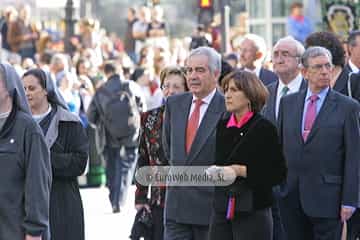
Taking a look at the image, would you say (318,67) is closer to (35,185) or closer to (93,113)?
(35,185)

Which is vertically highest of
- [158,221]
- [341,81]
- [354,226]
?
[341,81]

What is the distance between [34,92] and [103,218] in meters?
7.97

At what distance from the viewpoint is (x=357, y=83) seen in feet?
38.1

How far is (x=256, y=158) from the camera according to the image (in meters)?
9.49

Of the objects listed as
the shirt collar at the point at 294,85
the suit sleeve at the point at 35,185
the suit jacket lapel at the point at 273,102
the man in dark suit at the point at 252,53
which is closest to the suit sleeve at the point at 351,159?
the suit jacket lapel at the point at 273,102

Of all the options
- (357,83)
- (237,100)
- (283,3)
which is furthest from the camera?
(283,3)

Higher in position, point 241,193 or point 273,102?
point 273,102

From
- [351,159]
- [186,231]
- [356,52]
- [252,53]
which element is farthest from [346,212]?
[252,53]

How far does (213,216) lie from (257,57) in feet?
13.6

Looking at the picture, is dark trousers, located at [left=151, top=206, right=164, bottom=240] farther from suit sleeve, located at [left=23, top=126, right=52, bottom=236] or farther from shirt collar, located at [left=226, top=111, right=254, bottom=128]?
suit sleeve, located at [left=23, top=126, right=52, bottom=236]

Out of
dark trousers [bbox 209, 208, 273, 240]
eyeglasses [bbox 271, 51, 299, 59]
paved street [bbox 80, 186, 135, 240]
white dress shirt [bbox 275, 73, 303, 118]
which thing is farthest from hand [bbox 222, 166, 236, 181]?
paved street [bbox 80, 186, 135, 240]

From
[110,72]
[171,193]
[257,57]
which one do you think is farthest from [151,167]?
[110,72]

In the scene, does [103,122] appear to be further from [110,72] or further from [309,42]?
[309,42]

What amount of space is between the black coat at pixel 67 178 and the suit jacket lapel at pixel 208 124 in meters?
0.85
